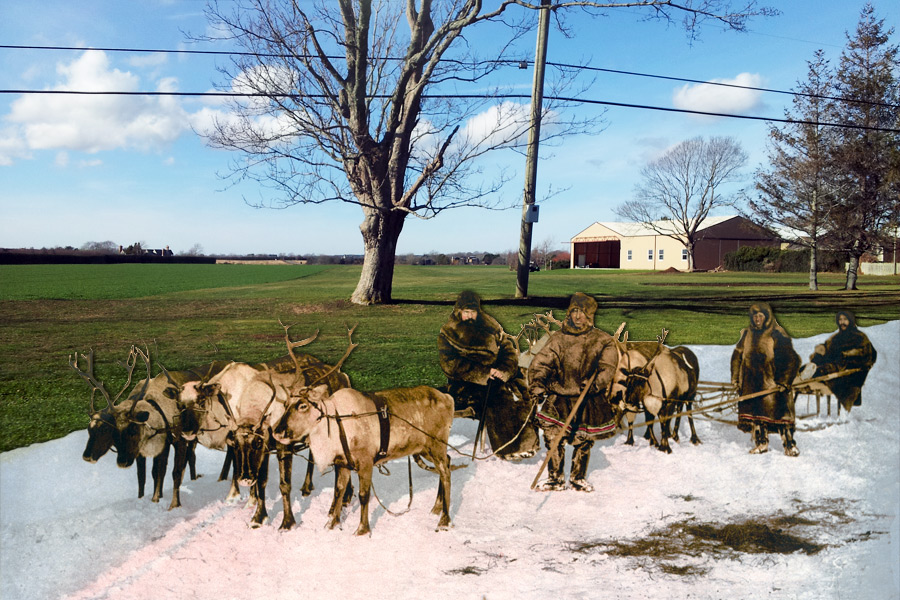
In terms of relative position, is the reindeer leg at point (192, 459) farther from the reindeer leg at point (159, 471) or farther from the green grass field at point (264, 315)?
the green grass field at point (264, 315)

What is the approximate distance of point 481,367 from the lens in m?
4.13

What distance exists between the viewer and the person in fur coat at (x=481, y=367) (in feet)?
13.4

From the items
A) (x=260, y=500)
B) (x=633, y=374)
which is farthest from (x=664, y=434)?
(x=260, y=500)

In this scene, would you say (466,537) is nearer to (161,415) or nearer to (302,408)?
(302,408)

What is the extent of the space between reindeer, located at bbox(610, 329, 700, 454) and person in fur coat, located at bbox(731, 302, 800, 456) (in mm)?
430

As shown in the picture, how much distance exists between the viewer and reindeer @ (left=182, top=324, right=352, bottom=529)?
3.52 m

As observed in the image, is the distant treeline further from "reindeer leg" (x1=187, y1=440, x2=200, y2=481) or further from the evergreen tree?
the evergreen tree

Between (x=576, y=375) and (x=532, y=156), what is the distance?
379 cm

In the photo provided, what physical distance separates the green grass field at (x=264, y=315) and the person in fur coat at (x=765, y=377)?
3.73 feet

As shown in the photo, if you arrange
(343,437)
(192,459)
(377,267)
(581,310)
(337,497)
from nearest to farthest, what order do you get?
1. (343,437)
2. (337,497)
3. (581,310)
4. (192,459)
5. (377,267)

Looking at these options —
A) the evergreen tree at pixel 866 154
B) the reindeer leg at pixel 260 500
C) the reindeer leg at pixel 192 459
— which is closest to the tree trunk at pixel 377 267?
the reindeer leg at pixel 192 459

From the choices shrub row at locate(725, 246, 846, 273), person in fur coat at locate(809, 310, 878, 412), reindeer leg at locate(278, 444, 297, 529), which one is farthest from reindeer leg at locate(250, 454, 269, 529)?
shrub row at locate(725, 246, 846, 273)

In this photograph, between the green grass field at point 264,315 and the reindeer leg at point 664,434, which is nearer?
the green grass field at point 264,315

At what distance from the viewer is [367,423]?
3.47 m
